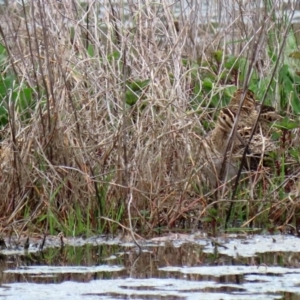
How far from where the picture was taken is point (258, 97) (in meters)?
7.05

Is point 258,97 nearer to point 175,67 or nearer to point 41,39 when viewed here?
point 175,67

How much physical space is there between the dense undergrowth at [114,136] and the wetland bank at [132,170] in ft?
0.04

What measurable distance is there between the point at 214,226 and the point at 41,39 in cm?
162

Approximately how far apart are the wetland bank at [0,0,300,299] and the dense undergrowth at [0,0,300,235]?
0.04ft

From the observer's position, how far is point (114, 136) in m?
5.95

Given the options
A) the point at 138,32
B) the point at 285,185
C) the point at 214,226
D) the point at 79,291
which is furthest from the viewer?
the point at 138,32

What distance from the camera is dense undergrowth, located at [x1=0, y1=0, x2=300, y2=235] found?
5.77 meters

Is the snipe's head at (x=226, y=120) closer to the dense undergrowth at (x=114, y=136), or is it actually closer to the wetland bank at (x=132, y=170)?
the wetland bank at (x=132, y=170)

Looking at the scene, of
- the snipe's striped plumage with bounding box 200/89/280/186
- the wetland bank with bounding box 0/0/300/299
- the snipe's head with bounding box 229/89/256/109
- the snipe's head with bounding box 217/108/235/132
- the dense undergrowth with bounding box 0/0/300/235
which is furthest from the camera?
the snipe's head with bounding box 229/89/256/109

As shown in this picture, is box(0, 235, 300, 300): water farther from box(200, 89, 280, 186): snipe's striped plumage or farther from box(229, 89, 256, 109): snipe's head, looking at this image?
box(229, 89, 256, 109): snipe's head

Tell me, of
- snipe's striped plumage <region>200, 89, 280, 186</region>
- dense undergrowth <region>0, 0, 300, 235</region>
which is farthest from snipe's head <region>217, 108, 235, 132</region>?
dense undergrowth <region>0, 0, 300, 235</region>

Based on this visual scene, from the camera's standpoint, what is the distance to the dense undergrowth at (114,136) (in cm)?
577

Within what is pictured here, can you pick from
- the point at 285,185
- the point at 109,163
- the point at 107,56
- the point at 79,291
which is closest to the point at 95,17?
the point at 107,56

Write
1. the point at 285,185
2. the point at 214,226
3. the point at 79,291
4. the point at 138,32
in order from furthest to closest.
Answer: the point at 138,32
the point at 285,185
the point at 214,226
the point at 79,291
